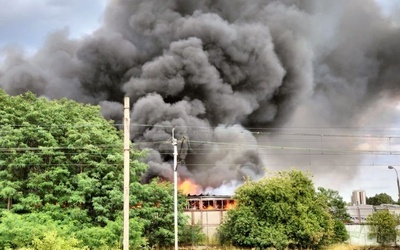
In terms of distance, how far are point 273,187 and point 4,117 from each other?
21396 mm

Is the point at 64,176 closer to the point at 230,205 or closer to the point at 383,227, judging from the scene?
the point at 230,205

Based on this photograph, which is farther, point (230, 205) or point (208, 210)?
point (230, 205)

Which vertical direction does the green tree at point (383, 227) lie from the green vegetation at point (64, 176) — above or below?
below

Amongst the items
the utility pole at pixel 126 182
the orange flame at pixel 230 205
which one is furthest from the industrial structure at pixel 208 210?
the utility pole at pixel 126 182

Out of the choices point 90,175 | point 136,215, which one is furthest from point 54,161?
point 136,215

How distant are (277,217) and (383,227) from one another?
15.9 metres

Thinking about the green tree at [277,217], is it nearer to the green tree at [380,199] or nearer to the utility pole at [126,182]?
the utility pole at [126,182]

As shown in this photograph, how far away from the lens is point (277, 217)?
37.3 meters

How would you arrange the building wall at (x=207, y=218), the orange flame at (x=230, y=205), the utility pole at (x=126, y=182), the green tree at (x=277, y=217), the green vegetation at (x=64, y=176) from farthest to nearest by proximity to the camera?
the orange flame at (x=230, y=205), the building wall at (x=207, y=218), the green tree at (x=277, y=217), the green vegetation at (x=64, y=176), the utility pole at (x=126, y=182)

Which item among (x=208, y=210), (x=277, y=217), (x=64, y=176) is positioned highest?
(x=64, y=176)

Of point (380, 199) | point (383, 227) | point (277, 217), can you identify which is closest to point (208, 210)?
→ point (277, 217)

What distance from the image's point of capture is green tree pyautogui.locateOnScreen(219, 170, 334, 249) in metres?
36.7

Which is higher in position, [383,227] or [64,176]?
[64,176]

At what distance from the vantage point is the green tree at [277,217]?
36719 mm
